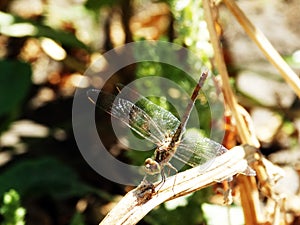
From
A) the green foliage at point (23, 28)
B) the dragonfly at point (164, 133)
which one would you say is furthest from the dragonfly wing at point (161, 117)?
the green foliage at point (23, 28)

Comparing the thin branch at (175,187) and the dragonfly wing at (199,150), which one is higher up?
the dragonfly wing at (199,150)

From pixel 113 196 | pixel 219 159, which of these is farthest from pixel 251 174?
pixel 113 196

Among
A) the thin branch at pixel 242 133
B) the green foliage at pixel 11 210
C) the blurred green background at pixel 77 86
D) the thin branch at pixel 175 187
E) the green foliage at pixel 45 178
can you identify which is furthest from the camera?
the green foliage at pixel 45 178

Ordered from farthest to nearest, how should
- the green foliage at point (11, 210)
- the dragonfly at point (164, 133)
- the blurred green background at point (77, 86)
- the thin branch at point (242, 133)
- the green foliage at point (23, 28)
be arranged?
1. the green foliage at point (23, 28)
2. the blurred green background at point (77, 86)
3. the green foliage at point (11, 210)
4. the thin branch at point (242, 133)
5. the dragonfly at point (164, 133)

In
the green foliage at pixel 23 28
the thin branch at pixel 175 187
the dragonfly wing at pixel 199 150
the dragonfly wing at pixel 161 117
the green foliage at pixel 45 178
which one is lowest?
the green foliage at pixel 45 178

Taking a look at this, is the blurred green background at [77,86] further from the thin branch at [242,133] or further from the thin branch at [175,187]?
the thin branch at [175,187]

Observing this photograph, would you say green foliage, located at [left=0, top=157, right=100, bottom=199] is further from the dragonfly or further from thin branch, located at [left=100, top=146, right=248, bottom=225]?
thin branch, located at [left=100, top=146, right=248, bottom=225]

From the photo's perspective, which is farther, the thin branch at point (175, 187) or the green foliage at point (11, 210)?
the green foliage at point (11, 210)
